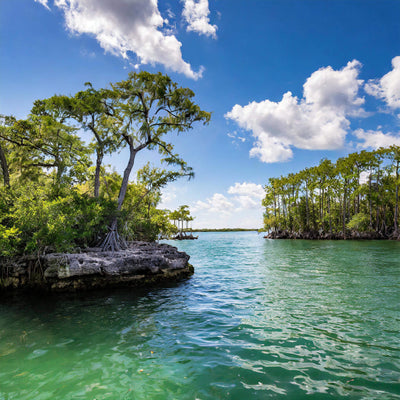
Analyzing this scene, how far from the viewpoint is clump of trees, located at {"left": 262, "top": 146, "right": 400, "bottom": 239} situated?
45188mm

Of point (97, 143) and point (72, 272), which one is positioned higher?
point (97, 143)

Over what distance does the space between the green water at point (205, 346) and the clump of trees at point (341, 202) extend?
45.3 metres

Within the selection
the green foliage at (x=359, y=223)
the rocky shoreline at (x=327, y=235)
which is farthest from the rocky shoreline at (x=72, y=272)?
the green foliage at (x=359, y=223)

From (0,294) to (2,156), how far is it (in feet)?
31.1

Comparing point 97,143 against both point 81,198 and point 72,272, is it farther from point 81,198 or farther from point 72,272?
point 72,272

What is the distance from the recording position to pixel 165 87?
51.6 feet

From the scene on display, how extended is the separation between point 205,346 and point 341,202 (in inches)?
2524

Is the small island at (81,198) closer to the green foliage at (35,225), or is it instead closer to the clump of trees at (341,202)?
the green foliage at (35,225)

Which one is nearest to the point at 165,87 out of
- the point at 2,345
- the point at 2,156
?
the point at 2,156

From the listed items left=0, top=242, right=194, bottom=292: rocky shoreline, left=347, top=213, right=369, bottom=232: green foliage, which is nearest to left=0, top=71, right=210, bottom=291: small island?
left=0, top=242, right=194, bottom=292: rocky shoreline

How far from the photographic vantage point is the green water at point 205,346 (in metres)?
3.51

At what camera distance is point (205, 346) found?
4.89 metres

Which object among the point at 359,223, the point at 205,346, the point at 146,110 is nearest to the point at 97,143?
the point at 146,110

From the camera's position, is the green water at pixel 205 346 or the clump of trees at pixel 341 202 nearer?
the green water at pixel 205 346
